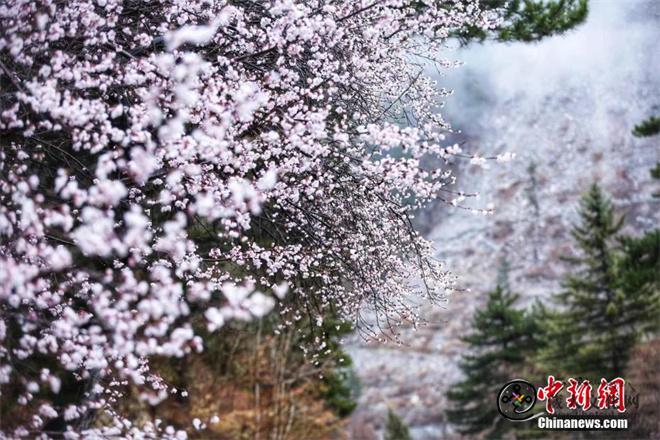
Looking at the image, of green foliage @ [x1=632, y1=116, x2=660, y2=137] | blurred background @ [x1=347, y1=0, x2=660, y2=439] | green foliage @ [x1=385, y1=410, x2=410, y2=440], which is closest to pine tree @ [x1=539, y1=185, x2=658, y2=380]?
green foliage @ [x1=632, y1=116, x2=660, y2=137]

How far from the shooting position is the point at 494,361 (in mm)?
17141

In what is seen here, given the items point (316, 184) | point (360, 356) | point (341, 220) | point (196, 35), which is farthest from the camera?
point (360, 356)

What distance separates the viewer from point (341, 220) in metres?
4.72

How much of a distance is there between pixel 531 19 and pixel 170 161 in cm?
503

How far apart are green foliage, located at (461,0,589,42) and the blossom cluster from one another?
1686 millimetres

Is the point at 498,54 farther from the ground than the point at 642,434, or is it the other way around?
the point at 498,54

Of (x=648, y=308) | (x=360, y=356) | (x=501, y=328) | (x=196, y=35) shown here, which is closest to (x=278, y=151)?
(x=196, y=35)

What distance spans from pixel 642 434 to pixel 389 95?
1000cm

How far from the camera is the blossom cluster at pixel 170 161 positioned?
7.64 feet

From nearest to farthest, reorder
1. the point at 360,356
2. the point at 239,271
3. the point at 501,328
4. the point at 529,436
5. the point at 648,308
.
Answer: the point at 239,271, the point at 648,308, the point at 529,436, the point at 501,328, the point at 360,356

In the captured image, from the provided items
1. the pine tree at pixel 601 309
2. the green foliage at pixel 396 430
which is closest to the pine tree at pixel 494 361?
the pine tree at pixel 601 309

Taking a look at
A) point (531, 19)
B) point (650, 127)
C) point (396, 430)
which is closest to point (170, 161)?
point (531, 19)

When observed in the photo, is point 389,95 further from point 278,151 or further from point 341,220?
point 278,151

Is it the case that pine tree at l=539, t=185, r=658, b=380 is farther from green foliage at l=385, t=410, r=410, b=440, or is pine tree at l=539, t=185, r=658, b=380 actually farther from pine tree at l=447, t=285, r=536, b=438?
green foliage at l=385, t=410, r=410, b=440
